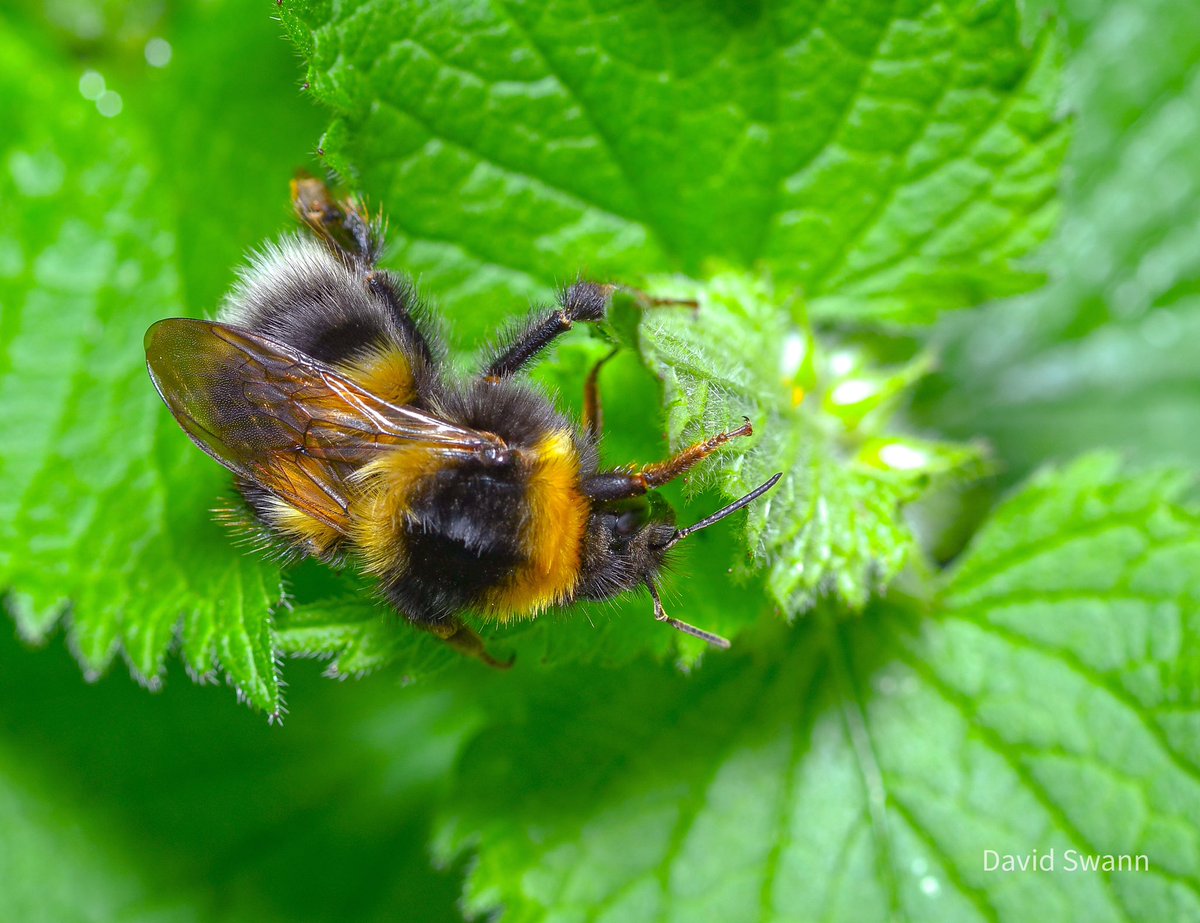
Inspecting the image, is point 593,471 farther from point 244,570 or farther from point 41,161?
point 41,161

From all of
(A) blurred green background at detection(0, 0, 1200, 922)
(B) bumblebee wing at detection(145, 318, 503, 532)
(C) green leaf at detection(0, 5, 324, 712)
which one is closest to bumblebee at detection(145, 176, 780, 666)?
(B) bumblebee wing at detection(145, 318, 503, 532)

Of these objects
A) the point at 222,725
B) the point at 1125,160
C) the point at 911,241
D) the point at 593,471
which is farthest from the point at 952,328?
the point at 222,725

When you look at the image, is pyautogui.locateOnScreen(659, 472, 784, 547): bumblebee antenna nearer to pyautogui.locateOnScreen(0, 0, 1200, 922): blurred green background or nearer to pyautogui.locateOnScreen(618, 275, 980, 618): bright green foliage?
pyautogui.locateOnScreen(618, 275, 980, 618): bright green foliage

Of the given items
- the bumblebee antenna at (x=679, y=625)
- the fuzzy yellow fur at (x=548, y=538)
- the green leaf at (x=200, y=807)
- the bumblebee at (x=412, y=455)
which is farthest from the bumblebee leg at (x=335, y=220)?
the green leaf at (x=200, y=807)

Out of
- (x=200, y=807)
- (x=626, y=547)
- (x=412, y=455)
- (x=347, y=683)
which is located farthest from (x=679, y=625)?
(x=200, y=807)

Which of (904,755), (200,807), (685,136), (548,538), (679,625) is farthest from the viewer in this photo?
(200,807)

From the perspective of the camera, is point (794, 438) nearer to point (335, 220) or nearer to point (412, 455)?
point (412, 455)

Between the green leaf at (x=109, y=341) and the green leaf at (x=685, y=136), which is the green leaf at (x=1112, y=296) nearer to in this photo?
the green leaf at (x=685, y=136)
